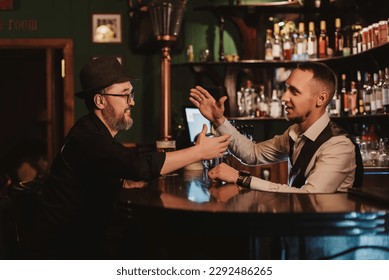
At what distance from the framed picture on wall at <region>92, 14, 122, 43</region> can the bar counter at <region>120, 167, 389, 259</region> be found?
13.6ft

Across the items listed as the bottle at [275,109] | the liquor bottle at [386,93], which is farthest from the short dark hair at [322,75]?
the bottle at [275,109]

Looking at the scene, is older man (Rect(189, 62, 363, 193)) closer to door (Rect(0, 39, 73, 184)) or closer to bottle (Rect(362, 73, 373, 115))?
bottle (Rect(362, 73, 373, 115))

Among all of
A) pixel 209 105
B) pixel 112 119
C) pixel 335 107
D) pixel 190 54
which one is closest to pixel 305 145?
pixel 209 105

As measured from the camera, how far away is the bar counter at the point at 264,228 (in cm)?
193

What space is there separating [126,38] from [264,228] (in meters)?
4.47

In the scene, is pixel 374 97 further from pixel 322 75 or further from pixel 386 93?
pixel 322 75

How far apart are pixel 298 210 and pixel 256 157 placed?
59.4 inches

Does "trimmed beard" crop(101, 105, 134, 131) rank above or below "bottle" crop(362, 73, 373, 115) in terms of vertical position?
below

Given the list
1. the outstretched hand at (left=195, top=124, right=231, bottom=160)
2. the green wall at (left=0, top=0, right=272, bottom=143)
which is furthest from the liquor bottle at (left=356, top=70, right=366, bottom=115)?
the outstretched hand at (left=195, top=124, right=231, bottom=160)

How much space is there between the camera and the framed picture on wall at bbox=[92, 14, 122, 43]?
20.1ft

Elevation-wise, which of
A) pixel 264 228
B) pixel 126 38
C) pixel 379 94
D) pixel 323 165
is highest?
pixel 126 38

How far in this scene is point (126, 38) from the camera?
20.2 feet

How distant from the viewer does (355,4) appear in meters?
5.43
